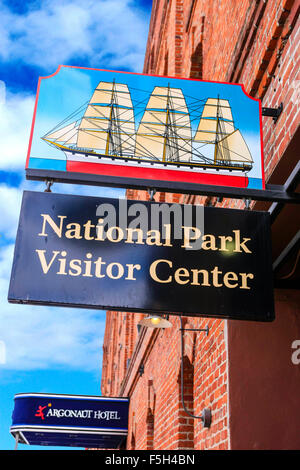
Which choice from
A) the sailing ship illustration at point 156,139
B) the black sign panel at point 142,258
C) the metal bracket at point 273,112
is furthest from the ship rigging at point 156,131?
the black sign panel at point 142,258

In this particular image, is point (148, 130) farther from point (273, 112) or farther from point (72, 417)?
point (72, 417)

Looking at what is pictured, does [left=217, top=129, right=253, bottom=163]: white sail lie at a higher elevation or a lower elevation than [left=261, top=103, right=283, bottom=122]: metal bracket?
lower

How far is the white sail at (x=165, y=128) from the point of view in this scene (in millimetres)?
3914

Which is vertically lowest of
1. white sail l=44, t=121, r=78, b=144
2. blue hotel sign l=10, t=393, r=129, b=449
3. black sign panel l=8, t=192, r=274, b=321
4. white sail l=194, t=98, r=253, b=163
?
black sign panel l=8, t=192, r=274, b=321

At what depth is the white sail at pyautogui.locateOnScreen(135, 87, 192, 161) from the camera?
12.8 ft

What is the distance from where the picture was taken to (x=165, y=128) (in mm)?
4027

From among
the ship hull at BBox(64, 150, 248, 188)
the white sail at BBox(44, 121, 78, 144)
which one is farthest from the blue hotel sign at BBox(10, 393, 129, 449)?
the white sail at BBox(44, 121, 78, 144)

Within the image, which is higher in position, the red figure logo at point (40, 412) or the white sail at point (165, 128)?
the white sail at point (165, 128)

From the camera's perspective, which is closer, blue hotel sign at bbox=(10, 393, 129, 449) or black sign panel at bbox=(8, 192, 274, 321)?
black sign panel at bbox=(8, 192, 274, 321)

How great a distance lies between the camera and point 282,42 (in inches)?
155

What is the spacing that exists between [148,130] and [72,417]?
31.1ft

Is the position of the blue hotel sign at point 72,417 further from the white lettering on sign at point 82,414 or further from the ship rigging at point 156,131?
the ship rigging at point 156,131

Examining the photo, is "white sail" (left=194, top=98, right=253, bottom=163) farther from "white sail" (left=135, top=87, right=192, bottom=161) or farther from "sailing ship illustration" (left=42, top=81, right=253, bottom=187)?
"white sail" (left=135, top=87, right=192, bottom=161)
